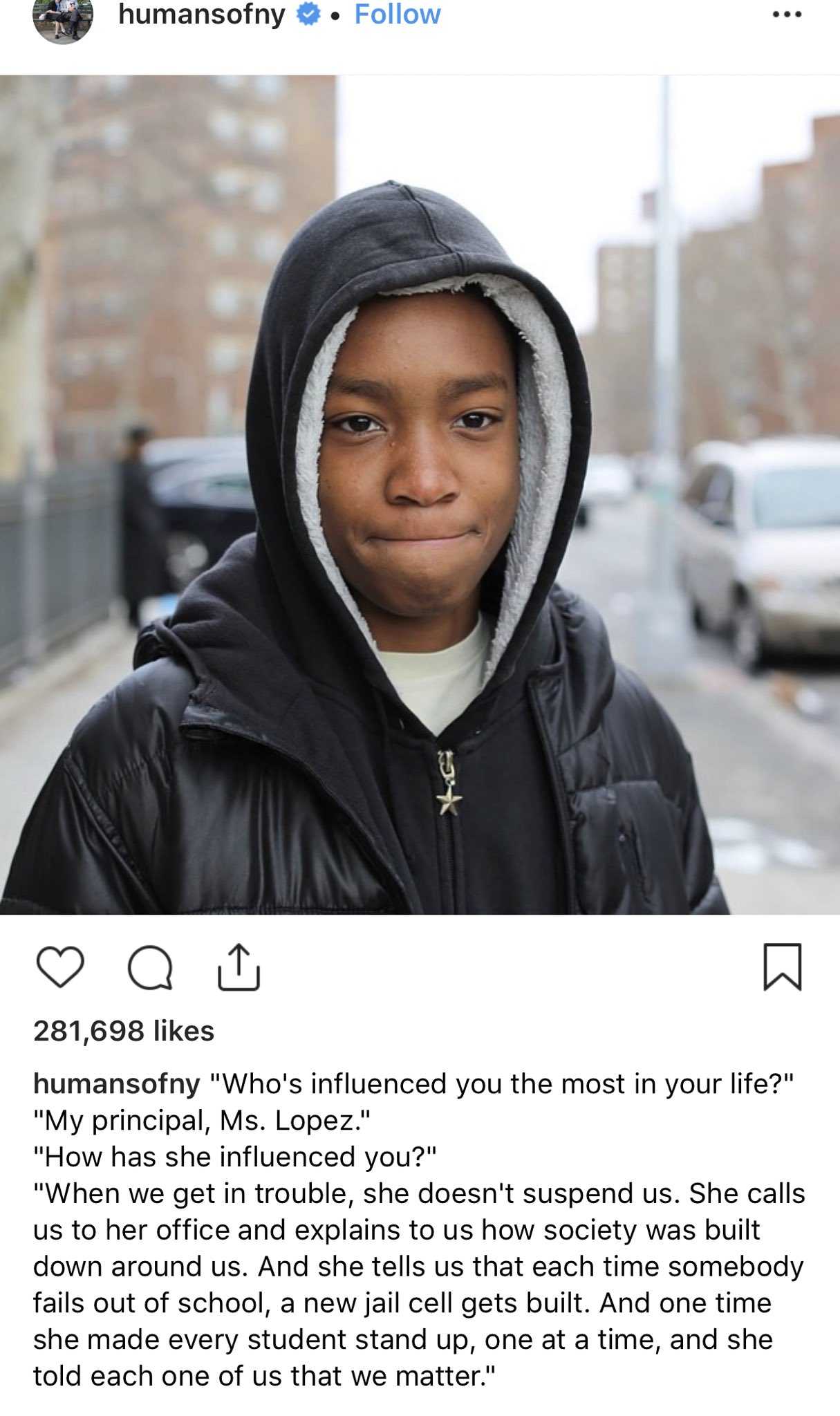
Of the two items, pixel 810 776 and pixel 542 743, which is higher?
pixel 542 743

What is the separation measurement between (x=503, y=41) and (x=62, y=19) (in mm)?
356

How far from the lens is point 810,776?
8008mm

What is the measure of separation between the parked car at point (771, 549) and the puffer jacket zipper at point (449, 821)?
9.37 meters

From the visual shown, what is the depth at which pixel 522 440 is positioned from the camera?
4.62ft

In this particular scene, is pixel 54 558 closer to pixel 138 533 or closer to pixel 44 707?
pixel 138 533

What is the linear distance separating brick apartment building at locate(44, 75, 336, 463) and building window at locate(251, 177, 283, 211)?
27 mm

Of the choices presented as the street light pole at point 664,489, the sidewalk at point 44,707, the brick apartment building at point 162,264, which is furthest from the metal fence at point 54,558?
the street light pole at point 664,489

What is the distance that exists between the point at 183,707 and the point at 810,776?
6989 millimetres

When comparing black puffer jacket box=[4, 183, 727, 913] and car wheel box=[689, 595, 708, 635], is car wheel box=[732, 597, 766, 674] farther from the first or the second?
black puffer jacket box=[4, 183, 727, 913]

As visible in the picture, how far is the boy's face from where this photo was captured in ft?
4.13

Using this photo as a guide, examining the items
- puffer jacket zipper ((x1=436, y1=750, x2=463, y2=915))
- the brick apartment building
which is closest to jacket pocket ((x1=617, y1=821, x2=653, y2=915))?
puffer jacket zipper ((x1=436, y1=750, x2=463, y2=915))

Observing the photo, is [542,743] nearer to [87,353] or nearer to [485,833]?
[485,833]
